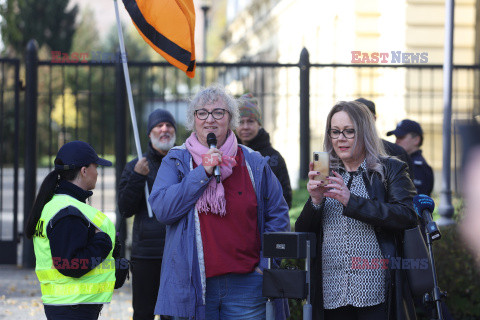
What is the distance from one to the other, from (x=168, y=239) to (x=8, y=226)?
10802mm

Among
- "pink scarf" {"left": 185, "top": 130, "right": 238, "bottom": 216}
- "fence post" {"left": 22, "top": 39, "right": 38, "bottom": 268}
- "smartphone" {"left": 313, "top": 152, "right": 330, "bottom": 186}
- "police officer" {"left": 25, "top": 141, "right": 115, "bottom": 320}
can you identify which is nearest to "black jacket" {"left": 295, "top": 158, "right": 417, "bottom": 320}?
"smartphone" {"left": 313, "top": 152, "right": 330, "bottom": 186}

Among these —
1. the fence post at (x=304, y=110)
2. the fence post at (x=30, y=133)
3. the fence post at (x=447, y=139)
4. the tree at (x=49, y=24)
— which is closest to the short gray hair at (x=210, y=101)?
the fence post at (x=447, y=139)

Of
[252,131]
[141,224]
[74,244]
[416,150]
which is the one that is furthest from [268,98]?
[74,244]

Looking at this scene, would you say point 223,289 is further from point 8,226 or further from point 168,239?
point 8,226

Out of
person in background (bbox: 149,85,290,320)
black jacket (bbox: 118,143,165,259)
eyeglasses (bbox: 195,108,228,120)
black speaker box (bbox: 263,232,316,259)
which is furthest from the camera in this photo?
black jacket (bbox: 118,143,165,259)

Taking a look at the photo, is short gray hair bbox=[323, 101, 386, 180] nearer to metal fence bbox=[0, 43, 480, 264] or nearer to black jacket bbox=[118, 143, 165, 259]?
metal fence bbox=[0, 43, 480, 264]

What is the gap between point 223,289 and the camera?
3.99 metres

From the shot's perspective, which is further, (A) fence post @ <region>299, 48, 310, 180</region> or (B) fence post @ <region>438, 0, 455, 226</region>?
(A) fence post @ <region>299, 48, 310, 180</region>

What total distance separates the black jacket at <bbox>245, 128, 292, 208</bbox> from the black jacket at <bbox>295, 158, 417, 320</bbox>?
1692 millimetres

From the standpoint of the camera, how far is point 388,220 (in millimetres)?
3861

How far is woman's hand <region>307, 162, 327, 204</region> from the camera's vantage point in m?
3.83

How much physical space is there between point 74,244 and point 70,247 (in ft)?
0.08

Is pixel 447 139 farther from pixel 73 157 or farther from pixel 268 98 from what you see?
pixel 268 98

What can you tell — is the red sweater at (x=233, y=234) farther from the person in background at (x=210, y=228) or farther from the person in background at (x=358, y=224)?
the person in background at (x=358, y=224)
